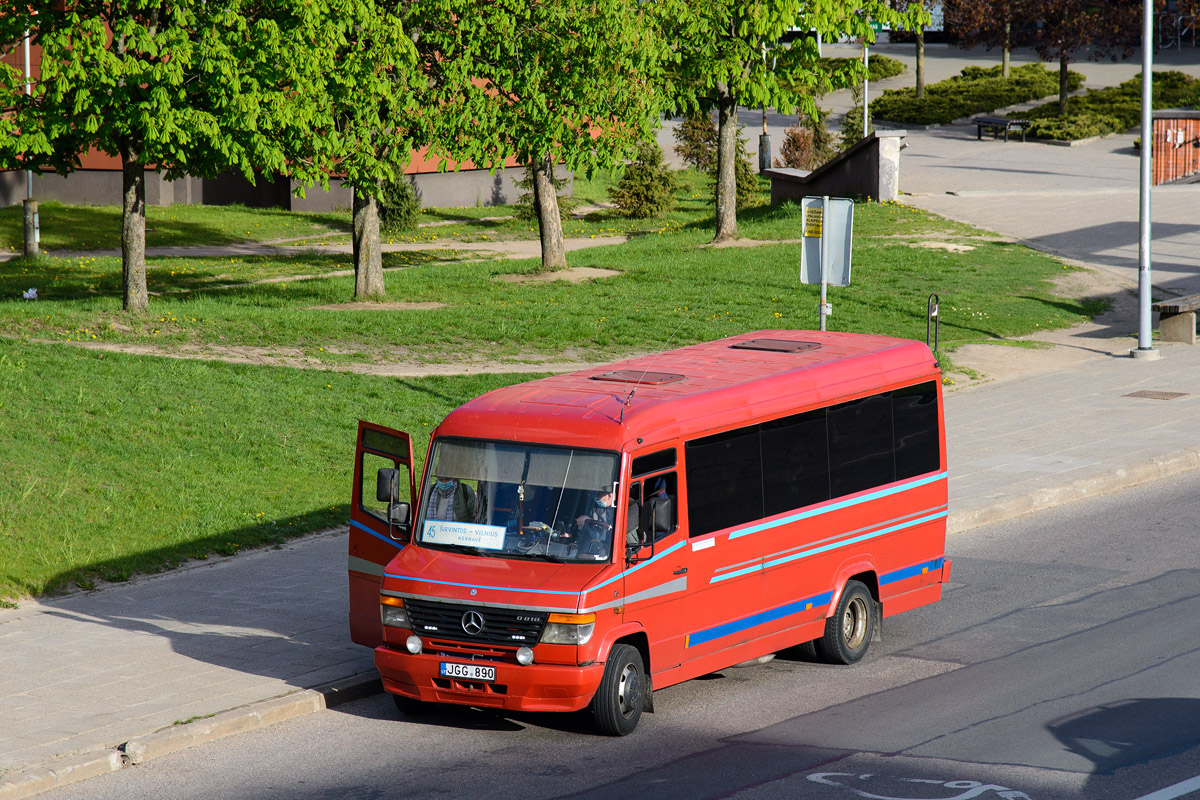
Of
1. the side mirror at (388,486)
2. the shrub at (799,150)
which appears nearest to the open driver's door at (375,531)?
the side mirror at (388,486)

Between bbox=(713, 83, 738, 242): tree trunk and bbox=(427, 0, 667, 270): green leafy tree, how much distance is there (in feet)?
24.8

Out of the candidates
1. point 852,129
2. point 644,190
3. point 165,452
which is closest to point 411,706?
point 165,452

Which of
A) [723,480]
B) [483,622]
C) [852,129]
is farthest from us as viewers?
[852,129]

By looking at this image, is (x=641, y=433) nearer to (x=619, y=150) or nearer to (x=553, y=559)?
(x=553, y=559)

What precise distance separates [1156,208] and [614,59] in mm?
18244

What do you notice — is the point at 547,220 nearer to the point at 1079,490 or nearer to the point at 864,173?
the point at 864,173

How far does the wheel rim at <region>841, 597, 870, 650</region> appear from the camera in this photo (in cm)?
1127

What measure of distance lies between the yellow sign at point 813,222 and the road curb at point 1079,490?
3.77 m

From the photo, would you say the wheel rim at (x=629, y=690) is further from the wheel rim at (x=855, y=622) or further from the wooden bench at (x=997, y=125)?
the wooden bench at (x=997, y=125)

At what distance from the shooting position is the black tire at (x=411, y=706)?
1005 cm

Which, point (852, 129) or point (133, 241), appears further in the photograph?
point (852, 129)

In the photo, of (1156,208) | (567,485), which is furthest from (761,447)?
(1156,208)

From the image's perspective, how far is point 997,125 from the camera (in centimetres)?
5853

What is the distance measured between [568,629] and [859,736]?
200 centimetres
